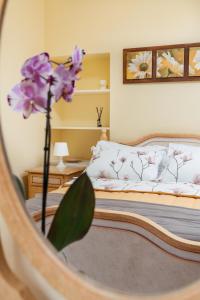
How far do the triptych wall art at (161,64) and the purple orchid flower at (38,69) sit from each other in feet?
0.88

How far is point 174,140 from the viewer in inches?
32.0

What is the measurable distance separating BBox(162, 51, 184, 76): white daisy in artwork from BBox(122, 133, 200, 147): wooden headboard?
0.58ft

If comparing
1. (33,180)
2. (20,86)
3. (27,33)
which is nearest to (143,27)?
(27,33)

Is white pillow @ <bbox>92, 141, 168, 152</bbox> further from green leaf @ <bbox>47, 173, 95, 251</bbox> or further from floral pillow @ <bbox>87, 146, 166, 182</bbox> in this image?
green leaf @ <bbox>47, 173, 95, 251</bbox>

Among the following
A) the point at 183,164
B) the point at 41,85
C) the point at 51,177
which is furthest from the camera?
the point at 183,164

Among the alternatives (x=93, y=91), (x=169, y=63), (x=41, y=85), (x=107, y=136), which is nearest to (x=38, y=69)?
(x=41, y=85)

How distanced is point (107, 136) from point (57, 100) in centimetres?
25

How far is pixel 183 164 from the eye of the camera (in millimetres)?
774

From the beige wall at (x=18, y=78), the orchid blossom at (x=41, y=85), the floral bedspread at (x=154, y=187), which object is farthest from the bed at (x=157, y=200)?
the orchid blossom at (x=41, y=85)

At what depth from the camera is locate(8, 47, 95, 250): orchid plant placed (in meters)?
0.58

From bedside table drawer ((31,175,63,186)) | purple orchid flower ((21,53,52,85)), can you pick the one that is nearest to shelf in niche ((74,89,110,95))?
purple orchid flower ((21,53,52,85))

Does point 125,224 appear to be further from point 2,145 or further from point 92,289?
point 2,145

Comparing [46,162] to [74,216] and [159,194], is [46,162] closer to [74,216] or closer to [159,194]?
[74,216]

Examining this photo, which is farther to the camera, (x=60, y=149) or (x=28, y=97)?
(x=60, y=149)
